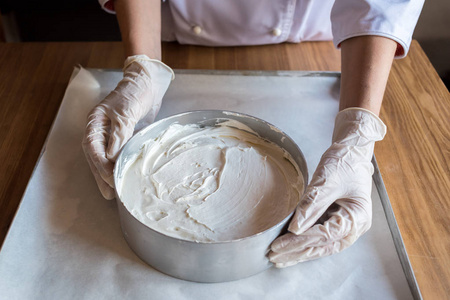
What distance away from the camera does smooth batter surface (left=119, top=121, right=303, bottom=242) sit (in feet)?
3.74

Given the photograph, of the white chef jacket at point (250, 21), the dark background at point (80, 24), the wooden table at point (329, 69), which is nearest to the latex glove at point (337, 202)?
the wooden table at point (329, 69)

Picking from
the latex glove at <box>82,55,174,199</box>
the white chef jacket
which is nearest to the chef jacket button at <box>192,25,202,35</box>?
the white chef jacket

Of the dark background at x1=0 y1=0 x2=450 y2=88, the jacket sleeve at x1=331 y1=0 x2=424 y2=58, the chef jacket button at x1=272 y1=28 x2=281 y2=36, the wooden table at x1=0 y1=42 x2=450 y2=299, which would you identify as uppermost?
the jacket sleeve at x1=331 y1=0 x2=424 y2=58

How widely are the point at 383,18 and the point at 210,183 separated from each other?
2.48 feet

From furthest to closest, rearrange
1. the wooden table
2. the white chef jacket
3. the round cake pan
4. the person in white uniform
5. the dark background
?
1. the dark background
2. the white chef jacket
3. the wooden table
4. the person in white uniform
5. the round cake pan

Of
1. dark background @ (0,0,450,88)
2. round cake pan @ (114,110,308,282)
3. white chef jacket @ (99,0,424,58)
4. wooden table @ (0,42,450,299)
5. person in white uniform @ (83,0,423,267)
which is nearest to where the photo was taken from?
round cake pan @ (114,110,308,282)

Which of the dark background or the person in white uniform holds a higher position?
the person in white uniform

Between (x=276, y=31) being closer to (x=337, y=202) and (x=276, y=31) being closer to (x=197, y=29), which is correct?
(x=197, y=29)

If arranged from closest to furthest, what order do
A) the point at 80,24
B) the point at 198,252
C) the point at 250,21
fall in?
1. the point at 198,252
2. the point at 250,21
3. the point at 80,24

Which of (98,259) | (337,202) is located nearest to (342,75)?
(337,202)

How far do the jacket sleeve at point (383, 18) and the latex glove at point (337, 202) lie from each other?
0.28 metres

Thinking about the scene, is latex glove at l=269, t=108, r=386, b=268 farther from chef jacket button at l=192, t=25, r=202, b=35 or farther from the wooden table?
chef jacket button at l=192, t=25, r=202, b=35

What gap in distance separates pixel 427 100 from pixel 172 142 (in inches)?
39.9

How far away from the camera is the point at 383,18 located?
1355 mm
